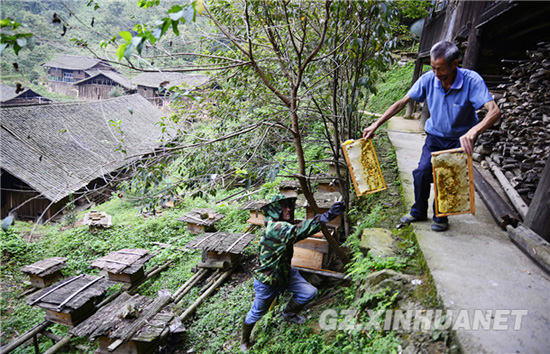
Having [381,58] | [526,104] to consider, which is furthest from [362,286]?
[526,104]

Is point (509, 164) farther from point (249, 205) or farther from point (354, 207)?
point (249, 205)

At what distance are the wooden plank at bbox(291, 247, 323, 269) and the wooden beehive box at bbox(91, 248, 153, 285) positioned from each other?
159 inches

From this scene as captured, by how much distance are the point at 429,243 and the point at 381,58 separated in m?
3.02

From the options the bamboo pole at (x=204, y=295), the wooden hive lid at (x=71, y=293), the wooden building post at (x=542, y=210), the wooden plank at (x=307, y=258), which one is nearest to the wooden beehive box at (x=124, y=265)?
the wooden hive lid at (x=71, y=293)

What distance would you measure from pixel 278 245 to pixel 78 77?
43.6 m

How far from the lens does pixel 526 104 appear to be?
202 inches

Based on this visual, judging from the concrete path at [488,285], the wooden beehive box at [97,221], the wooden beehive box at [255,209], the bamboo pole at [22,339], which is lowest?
the wooden beehive box at [97,221]

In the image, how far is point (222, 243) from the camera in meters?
7.14

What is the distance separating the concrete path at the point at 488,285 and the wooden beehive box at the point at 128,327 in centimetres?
415

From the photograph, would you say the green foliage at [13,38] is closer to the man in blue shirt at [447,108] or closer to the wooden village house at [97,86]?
the man in blue shirt at [447,108]

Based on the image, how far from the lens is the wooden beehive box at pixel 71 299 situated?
5.61 meters

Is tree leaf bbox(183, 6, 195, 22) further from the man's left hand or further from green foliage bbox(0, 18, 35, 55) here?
the man's left hand

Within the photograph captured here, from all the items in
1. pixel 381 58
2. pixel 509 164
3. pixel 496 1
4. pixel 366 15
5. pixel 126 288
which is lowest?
pixel 126 288

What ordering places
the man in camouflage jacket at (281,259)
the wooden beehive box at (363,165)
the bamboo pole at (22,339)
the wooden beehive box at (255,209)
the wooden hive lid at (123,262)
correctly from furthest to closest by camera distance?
1. the wooden beehive box at (255,209)
2. the wooden hive lid at (123,262)
3. the bamboo pole at (22,339)
4. the man in camouflage jacket at (281,259)
5. the wooden beehive box at (363,165)
